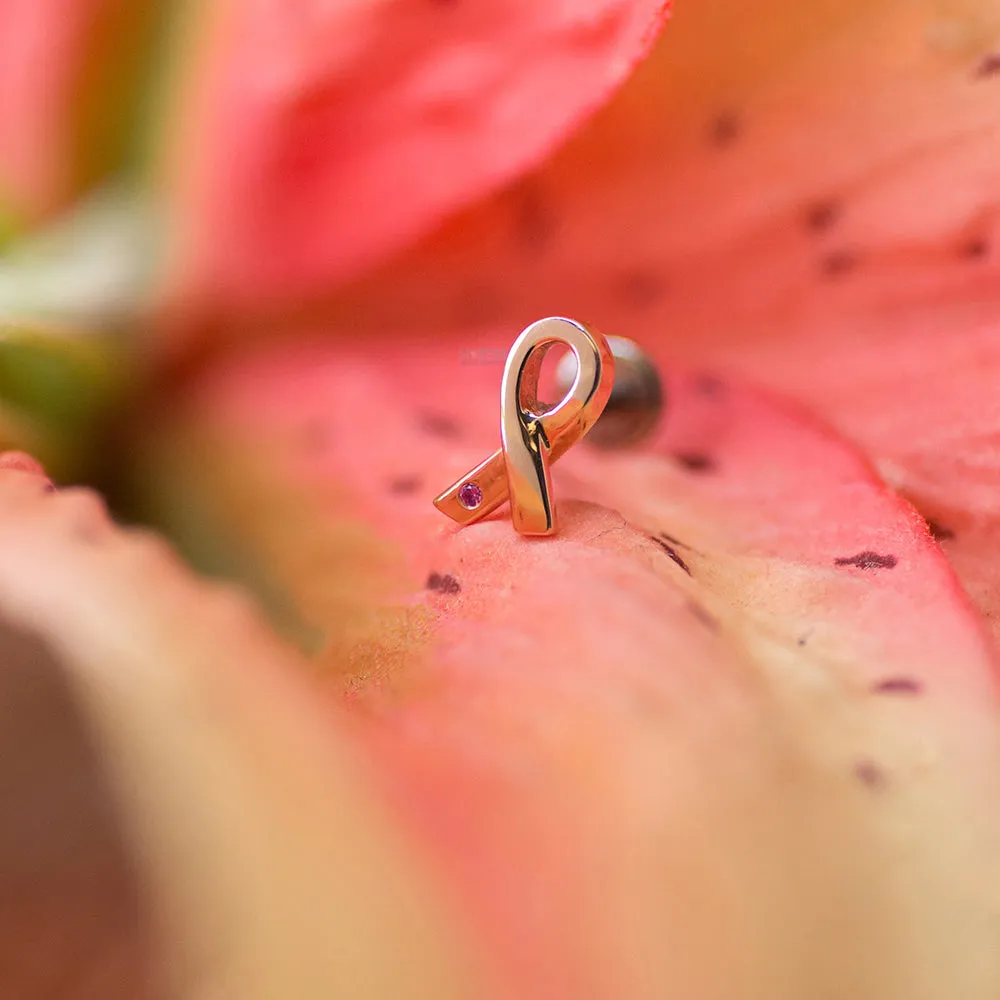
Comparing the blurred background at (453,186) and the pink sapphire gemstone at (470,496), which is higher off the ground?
the blurred background at (453,186)

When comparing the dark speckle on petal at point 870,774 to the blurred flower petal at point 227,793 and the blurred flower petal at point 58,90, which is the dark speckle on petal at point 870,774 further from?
the blurred flower petal at point 58,90

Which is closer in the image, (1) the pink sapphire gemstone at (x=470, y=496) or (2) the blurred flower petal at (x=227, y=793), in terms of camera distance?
(2) the blurred flower petal at (x=227, y=793)

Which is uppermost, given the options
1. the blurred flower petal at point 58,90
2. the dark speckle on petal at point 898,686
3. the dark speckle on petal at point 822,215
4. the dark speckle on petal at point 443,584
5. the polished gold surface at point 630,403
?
the blurred flower petal at point 58,90

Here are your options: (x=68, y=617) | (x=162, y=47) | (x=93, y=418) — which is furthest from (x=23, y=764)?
(x=162, y=47)

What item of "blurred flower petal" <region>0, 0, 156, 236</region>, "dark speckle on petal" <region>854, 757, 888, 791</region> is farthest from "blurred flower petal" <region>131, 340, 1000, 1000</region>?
"blurred flower petal" <region>0, 0, 156, 236</region>

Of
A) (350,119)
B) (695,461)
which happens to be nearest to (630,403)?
(695,461)

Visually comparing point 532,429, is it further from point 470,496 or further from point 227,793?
point 227,793

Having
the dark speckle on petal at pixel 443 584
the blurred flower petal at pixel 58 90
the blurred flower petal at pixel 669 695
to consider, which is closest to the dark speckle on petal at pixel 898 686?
the blurred flower petal at pixel 669 695
